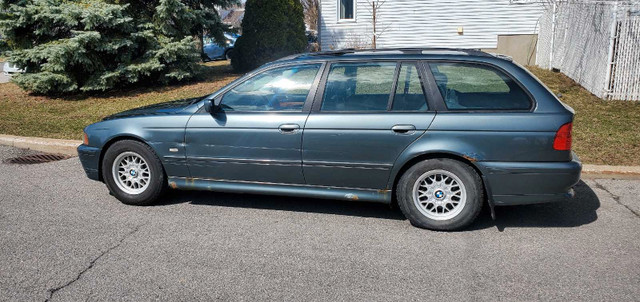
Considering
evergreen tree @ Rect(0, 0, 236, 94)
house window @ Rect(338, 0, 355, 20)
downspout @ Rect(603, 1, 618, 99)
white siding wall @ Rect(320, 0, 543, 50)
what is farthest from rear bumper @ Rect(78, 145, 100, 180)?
house window @ Rect(338, 0, 355, 20)

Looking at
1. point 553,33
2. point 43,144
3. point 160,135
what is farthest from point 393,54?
point 553,33

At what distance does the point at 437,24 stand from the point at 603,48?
7810 mm

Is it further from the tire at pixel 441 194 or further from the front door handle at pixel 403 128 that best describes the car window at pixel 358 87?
the tire at pixel 441 194

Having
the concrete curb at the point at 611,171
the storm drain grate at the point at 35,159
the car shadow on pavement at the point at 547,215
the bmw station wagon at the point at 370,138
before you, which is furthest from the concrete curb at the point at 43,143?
the concrete curb at the point at 611,171

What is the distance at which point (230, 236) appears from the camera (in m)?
4.71

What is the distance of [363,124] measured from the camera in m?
4.81

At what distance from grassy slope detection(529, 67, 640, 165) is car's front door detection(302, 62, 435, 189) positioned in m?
3.11

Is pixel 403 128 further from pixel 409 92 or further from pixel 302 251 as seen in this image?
pixel 302 251

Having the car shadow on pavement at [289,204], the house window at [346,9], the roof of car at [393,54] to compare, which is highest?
the house window at [346,9]

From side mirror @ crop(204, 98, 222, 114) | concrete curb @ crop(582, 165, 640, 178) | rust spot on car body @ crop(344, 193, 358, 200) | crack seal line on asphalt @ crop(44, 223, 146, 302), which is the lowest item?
concrete curb @ crop(582, 165, 640, 178)

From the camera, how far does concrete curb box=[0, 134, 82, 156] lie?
26.5 ft

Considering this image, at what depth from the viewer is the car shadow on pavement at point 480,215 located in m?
5.02

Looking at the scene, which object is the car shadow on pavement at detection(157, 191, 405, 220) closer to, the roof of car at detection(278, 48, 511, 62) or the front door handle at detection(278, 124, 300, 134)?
the front door handle at detection(278, 124, 300, 134)

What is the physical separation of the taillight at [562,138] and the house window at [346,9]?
14.7m
